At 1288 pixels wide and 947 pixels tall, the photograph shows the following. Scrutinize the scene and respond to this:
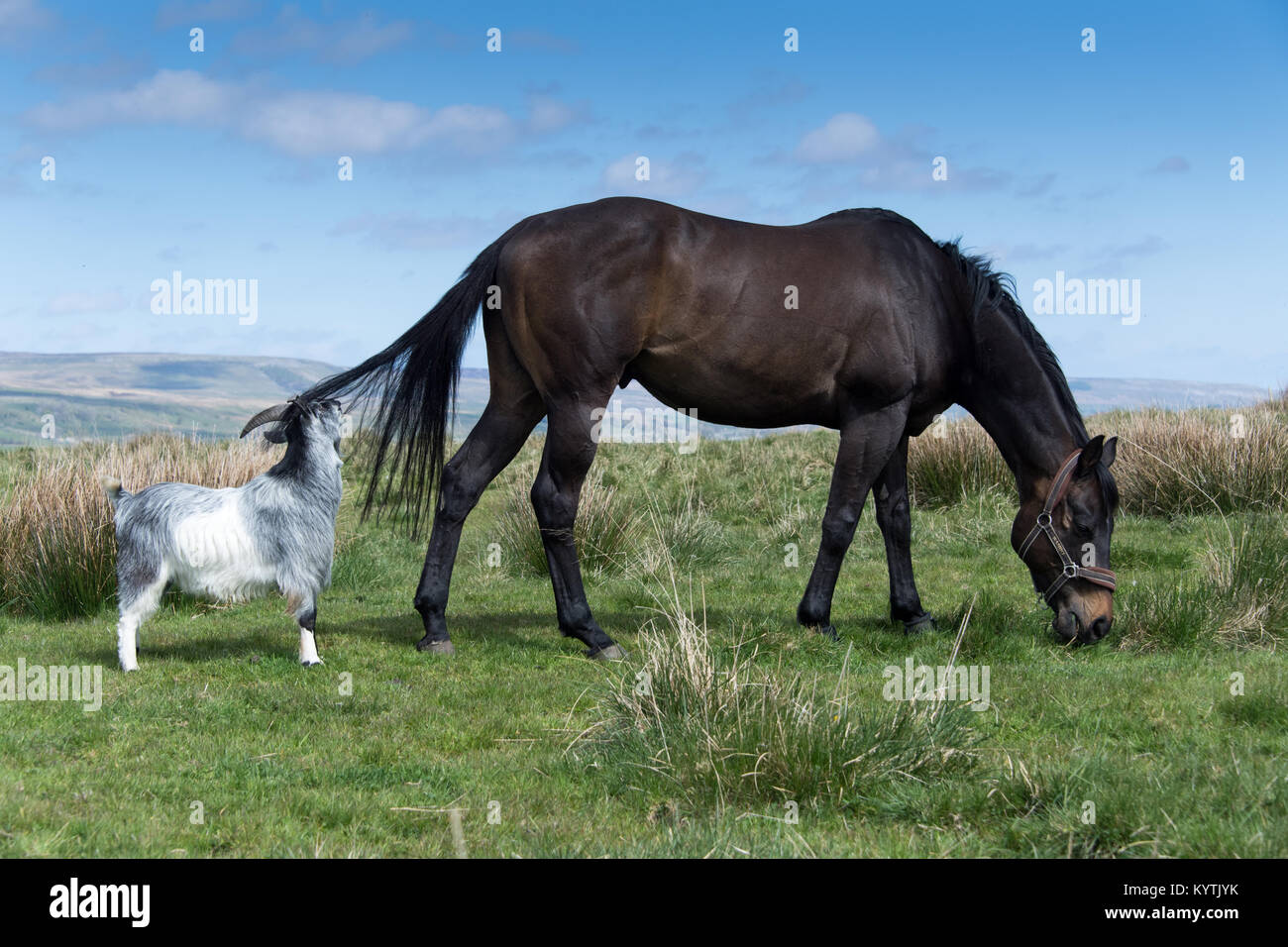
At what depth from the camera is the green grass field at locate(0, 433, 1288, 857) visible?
381 centimetres

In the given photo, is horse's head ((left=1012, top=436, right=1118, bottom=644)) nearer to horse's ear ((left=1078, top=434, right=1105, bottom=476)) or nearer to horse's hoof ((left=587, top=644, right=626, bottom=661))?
horse's ear ((left=1078, top=434, right=1105, bottom=476))

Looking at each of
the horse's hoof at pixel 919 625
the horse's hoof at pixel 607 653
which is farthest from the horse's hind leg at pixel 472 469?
the horse's hoof at pixel 919 625

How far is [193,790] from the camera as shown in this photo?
4.36 metres

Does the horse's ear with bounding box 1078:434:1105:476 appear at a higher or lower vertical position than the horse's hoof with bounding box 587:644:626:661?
higher

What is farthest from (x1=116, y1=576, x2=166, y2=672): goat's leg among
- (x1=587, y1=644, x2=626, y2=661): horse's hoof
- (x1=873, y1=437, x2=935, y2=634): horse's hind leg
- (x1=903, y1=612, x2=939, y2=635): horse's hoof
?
(x1=903, y1=612, x2=939, y2=635): horse's hoof

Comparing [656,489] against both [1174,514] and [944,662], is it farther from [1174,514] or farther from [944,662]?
[944,662]

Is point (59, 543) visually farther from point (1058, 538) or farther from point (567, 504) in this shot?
point (1058, 538)

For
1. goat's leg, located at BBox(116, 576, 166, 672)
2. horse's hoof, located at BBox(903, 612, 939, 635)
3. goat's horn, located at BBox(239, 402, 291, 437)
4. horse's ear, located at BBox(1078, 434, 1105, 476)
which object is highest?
goat's horn, located at BBox(239, 402, 291, 437)

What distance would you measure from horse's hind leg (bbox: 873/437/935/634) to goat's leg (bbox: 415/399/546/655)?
235 cm

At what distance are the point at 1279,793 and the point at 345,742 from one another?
376 centimetres

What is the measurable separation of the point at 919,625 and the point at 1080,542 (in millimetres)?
1151

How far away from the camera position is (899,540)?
7273mm
